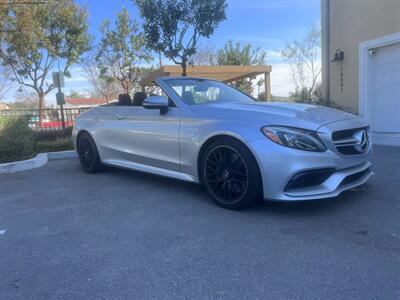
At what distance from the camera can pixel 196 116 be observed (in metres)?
4.09

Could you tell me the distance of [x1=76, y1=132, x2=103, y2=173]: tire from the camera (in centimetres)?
582

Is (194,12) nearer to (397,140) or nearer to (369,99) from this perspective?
(369,99)

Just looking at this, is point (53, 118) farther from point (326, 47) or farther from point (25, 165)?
point (326, 47)

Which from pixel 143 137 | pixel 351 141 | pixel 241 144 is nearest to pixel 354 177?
pixel 351 141

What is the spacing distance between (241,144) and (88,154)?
3.28m

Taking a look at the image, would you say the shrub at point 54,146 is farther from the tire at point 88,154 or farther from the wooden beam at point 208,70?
the wooden beam at point 208,70

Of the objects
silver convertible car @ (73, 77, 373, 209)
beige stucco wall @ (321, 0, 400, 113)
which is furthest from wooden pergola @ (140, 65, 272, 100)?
silver convertible car @ (73, 77, 373, 209)

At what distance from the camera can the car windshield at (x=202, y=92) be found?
447 cm

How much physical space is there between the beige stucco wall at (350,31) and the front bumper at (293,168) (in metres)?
6.33

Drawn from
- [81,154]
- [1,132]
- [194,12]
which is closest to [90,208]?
[81,154]

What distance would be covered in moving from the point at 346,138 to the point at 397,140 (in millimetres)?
4953

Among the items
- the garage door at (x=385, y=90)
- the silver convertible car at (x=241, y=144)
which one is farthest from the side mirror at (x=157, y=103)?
the garage door at (x=385, y=90)

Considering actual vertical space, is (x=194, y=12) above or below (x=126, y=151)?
above

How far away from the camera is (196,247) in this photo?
296cm
